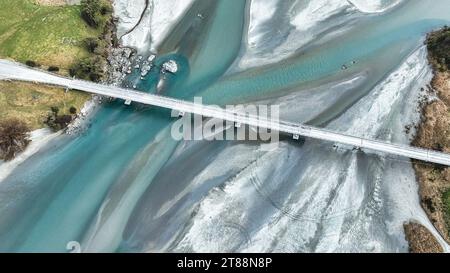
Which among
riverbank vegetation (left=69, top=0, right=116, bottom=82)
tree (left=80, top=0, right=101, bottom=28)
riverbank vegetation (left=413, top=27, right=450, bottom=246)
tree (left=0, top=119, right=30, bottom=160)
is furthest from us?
tree (left=80, top=0, right=101, bottom=28)

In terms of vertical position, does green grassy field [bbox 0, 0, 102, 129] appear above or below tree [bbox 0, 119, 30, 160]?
above

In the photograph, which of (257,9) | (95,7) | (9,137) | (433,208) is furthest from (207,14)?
(433,208)

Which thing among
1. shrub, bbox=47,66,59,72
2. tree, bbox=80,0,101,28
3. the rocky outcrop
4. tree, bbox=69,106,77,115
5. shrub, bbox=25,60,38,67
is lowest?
the rocky outcrop

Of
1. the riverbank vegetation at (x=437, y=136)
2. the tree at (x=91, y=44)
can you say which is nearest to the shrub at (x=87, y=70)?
the tree at (x=91, y=44)

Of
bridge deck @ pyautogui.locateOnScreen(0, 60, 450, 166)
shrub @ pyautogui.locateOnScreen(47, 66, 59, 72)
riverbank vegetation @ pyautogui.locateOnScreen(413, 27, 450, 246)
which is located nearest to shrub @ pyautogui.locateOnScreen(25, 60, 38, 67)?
bridge deck @ pyautogui.locateOnScreen(0, 60, 450, 166)

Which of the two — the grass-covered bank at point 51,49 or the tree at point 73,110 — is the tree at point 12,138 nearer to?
the grass-covered bank at point 51,49

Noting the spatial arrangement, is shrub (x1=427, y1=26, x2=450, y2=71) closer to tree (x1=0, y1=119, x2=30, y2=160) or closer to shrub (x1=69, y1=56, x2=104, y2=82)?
shrub (x1=69, y1=56, x2=104, y2=82)

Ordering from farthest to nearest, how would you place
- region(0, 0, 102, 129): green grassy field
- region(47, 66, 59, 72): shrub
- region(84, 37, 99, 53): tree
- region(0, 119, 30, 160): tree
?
1. region(84, 37, 99, 53): tree
2. region(47, 66, 59, 72): shrub
3. region(0, 0, 102, 129): green grassy field
4. region(0, 119, 30, 160): tree

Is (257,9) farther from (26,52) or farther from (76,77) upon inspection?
(26,52)
